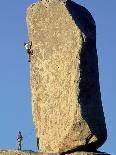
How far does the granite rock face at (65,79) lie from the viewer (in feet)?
33.9

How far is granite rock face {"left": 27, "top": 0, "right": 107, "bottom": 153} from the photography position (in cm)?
1034

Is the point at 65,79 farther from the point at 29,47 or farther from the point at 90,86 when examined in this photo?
the point at 29,47

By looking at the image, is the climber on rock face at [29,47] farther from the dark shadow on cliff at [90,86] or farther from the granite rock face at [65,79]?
the dark shadow on cliff at [90,86]

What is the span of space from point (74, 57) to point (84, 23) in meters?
0.68

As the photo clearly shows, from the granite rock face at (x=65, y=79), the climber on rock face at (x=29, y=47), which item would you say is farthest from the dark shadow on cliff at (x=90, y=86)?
the climber on rock face at (x=29, y=47)

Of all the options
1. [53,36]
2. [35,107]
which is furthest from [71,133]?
[53,36]

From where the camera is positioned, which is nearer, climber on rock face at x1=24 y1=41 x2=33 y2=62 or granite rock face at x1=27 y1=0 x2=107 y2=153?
granite rock face at x1=27 y1=0 x2=107 y2=153

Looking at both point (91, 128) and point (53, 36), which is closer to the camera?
point (91, 128)

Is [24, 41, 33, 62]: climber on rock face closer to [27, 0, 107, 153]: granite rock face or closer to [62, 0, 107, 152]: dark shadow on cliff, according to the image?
[27, 0, 107, 153]: granite rock face

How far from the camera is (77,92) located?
1041cm

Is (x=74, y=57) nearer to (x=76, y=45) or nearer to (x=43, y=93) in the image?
(x=76, y=45)

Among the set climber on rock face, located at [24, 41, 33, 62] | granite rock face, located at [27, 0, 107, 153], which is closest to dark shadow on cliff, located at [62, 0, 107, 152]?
granite rock face, located at [27, 0, 107, 153]

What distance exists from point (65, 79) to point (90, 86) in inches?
17.3

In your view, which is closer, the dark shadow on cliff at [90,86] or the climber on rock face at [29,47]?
the dark shadow on cliff at [90,86]
